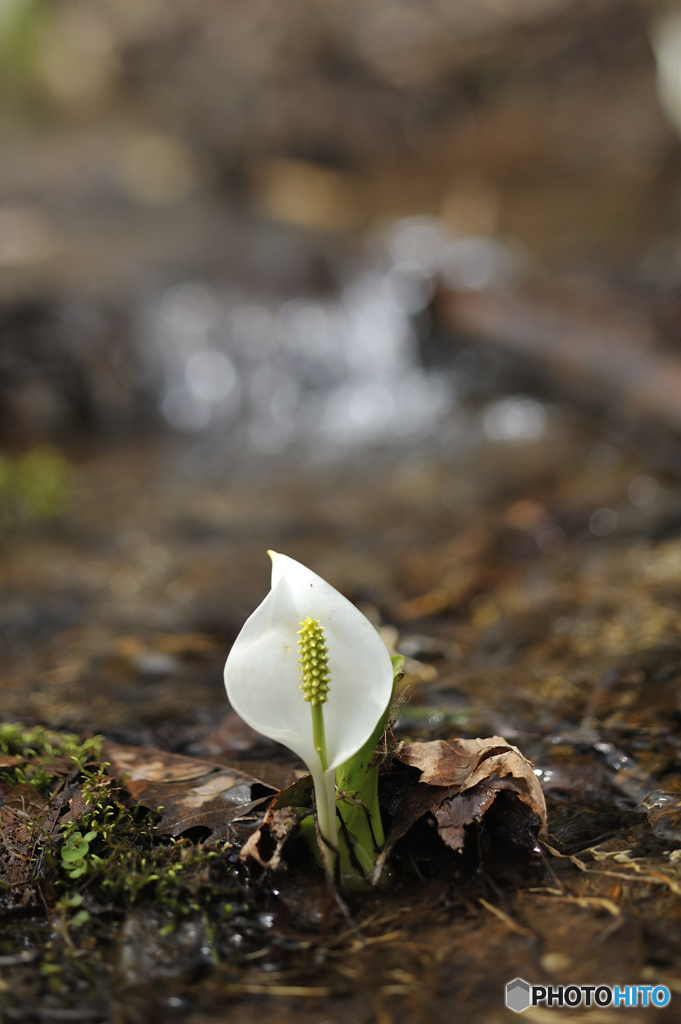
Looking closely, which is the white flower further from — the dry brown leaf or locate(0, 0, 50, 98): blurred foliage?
locate(0, 0, 50, 98): blurred foliage

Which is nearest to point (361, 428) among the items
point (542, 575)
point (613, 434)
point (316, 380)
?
point (316, 380)

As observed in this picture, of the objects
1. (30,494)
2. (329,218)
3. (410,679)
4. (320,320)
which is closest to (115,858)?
(410,679)

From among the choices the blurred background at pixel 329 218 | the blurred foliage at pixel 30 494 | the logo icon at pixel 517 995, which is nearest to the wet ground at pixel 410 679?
the logo icon at pixel 517 995

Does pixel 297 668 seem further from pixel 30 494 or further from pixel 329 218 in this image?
pixel 329 218

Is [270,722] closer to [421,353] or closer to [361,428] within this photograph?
[361,428]

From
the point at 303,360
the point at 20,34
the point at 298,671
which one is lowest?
the point at 298,671

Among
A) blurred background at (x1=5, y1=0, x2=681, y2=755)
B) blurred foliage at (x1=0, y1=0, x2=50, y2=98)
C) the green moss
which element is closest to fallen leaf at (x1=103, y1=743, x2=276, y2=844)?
the green moss

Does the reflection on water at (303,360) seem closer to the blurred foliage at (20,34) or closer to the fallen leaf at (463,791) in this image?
the fallen leaf at (463,791)
